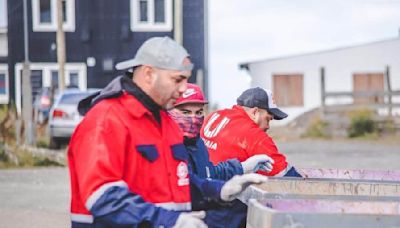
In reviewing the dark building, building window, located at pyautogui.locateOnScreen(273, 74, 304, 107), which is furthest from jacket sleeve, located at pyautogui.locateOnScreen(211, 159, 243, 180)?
building window, located at pyautogui.locateOnScreen(273, 74, 304, 107)

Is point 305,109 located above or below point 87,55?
below

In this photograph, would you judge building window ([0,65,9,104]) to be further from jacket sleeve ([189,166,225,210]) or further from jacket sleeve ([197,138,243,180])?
jacket sleeve ([189,166,225,210])

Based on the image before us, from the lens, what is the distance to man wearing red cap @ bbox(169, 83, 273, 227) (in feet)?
15.5

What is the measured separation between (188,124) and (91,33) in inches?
1001

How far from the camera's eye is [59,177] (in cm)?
1484

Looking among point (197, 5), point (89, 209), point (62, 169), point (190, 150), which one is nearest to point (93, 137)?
point (89, 209)

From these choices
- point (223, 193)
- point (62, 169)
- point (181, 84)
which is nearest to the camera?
point (181, 84)

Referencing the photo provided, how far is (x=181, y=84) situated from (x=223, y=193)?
0.58 m

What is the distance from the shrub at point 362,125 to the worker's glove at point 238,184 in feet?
72.5

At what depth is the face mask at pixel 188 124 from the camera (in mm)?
4867

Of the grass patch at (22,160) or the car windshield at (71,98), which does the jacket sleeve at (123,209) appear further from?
the car windshield at (71,98)

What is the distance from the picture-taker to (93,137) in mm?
3613

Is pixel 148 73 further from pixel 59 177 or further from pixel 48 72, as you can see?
pixel 48 72

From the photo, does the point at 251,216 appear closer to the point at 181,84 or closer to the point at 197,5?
the point at 181,84
